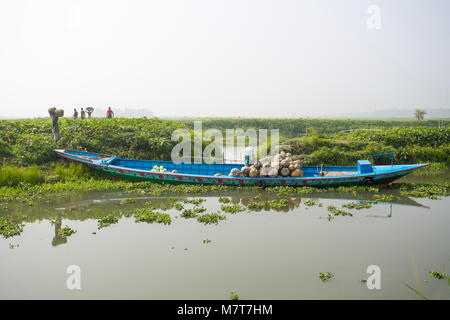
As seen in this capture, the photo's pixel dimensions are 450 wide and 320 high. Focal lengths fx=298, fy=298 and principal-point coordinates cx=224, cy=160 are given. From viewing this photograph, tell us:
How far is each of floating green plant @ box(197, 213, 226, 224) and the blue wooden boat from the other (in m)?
3.58

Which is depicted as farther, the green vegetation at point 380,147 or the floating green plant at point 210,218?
the green vegetation at point 380,147

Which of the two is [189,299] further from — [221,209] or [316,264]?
[221,209]

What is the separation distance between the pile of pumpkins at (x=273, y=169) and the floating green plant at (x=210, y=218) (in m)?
3.83

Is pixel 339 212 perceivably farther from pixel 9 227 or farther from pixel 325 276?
pixel 9 227

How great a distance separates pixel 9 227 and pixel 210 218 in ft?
18.9

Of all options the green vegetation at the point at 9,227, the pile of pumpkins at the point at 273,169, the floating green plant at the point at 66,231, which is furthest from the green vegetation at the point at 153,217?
the pile of pumpkins at the point at 273,169

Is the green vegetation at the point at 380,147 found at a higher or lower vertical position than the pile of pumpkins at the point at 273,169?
higher

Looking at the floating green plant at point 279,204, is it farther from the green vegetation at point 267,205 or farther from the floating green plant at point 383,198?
the floating green plant at point 383,198

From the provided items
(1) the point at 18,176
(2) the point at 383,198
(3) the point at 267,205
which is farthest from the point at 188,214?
(1) the point at 18,176

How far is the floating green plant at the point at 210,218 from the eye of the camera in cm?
895

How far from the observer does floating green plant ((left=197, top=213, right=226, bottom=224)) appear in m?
8.95

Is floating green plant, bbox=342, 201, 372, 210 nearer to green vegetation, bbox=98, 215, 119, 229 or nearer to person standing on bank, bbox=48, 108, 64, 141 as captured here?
green vegetation, bbox=98, 215, 119, 229

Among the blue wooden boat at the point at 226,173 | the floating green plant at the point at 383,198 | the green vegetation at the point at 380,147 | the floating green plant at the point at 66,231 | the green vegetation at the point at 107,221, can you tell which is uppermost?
the green vegetation at the point at 380,147

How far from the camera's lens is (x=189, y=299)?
5.45 m
